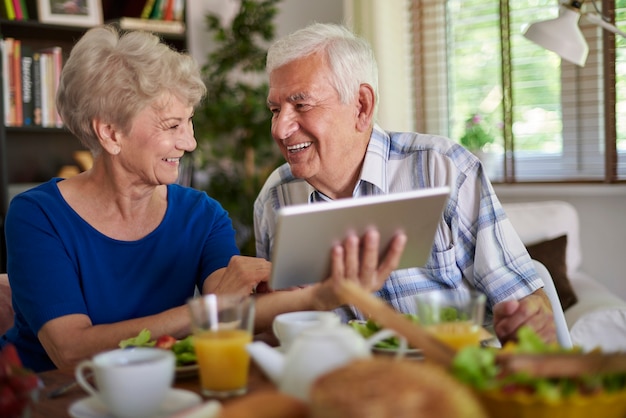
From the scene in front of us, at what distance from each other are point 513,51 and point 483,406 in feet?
10.7

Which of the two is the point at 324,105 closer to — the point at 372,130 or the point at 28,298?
the point at 372,130

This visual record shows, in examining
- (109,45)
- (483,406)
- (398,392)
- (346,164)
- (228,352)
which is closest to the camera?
(398,392)

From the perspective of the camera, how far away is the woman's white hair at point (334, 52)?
1849 millimetres

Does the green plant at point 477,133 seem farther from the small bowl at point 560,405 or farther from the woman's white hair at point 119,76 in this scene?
the small bowl at point 560,405

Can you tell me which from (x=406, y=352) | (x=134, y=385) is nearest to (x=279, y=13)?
(x=406, y=352)

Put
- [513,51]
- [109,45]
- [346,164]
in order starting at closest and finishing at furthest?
[109,45]
[346,164]
[513,51]

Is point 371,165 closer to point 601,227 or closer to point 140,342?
point 140,342

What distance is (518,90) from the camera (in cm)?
378

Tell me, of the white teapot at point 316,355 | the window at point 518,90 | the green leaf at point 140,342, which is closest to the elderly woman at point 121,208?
the green leaf at point 140,342

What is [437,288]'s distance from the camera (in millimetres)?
1813

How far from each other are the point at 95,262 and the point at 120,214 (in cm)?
→ 14

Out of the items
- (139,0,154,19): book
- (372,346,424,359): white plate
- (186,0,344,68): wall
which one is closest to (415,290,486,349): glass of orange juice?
(372,346,424,359): white plate

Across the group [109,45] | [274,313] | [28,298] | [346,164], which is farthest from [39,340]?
[346,164]

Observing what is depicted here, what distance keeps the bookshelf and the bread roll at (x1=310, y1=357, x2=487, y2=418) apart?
3062mm
